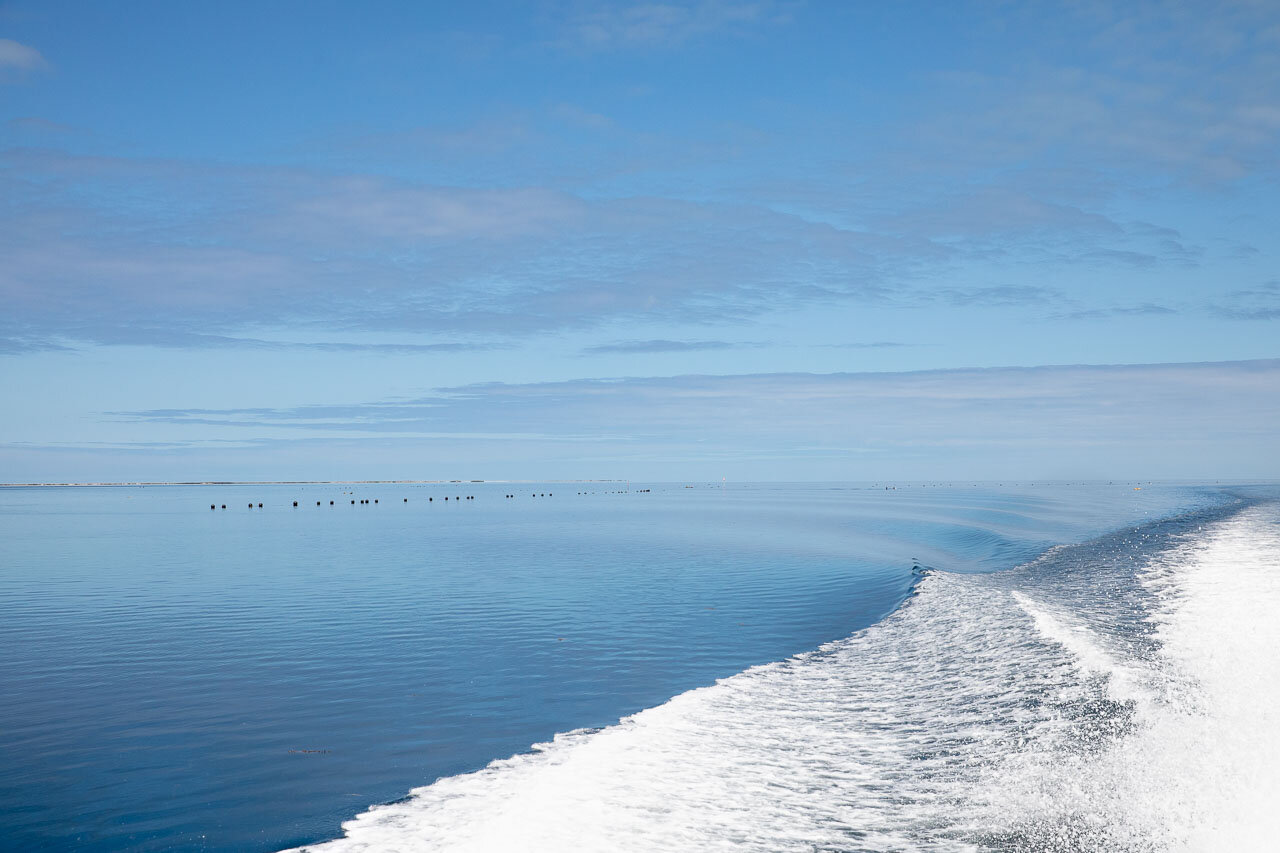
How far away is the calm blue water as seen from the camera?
1154cm

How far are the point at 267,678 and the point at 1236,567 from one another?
108ft

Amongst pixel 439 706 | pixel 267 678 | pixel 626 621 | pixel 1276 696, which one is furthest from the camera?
pixel 626 621

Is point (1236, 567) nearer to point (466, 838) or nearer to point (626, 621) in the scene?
point (626, 621)

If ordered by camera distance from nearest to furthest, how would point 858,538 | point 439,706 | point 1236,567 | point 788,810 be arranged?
point 788,810, point 439,706, point 1236,567, point 858,538

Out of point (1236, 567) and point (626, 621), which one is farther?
point (1236, 567)

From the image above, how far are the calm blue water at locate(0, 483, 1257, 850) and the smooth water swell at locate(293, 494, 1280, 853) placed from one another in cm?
137

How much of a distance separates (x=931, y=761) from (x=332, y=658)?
14.4m

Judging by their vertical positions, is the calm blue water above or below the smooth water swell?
below

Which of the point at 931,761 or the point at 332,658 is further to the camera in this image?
the point at 332,658

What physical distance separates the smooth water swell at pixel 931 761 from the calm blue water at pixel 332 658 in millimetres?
1373

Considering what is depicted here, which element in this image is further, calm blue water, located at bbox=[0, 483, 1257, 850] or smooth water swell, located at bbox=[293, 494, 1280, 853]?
calm blue water, located at bbox=[0, 483, 1257, 850]

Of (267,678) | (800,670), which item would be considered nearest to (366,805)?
(267,678)

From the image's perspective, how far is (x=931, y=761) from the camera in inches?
490

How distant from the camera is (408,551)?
52.2m
